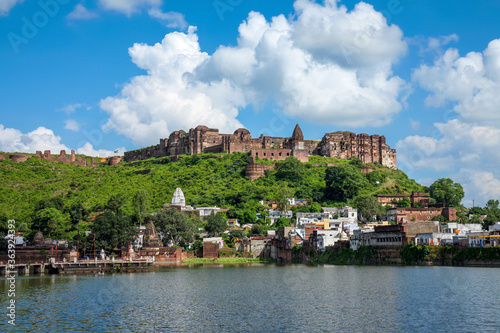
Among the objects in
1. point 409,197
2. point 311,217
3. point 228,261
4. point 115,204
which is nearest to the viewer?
point 228,261

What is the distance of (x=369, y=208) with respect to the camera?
107750 mm

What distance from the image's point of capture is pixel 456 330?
2603 cm

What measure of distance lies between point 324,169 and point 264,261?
47177 millimetres

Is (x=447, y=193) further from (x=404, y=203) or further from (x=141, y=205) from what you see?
(x=141, y=205)

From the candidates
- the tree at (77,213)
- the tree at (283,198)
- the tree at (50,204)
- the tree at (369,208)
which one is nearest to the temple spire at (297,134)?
Answer: the tree at (283,198)

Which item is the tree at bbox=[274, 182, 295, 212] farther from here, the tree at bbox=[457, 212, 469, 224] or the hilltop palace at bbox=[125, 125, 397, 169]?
the tree at bbox=[457, 212, 469, 224]

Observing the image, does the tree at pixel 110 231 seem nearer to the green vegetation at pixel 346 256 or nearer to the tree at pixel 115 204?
the tree at pixel 115 204

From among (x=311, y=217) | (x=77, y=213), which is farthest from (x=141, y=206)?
(x=311, y=217)

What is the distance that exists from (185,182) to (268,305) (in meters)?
94.5

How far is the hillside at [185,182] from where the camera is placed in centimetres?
11688

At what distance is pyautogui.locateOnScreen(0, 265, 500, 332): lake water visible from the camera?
90.4 ft

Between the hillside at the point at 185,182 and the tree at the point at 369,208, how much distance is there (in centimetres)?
1181

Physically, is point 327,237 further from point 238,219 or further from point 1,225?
point 1,225

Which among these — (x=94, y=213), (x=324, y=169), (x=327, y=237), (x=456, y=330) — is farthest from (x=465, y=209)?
(x=456, y=330)
